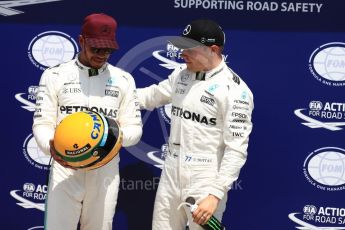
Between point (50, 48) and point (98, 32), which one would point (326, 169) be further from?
point (50, 48)

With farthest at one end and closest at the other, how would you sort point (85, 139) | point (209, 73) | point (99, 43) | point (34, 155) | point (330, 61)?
point (34, 155), point (330, 61), point (209, 73), point (99, 43), point (85, 139)

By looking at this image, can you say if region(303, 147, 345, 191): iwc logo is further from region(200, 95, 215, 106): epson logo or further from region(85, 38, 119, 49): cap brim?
region(85, 38, 119, 49): cap brim

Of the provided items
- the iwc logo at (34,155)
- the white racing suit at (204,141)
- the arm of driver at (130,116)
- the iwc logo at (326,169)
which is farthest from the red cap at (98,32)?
the iwc logo at (326,169)

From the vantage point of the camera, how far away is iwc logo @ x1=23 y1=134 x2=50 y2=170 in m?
3.64

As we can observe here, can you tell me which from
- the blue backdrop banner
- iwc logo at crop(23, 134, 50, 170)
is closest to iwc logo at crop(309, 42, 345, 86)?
the blue backdrop banner

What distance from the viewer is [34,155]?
12.0 feet

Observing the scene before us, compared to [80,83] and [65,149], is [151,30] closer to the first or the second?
[80,83]

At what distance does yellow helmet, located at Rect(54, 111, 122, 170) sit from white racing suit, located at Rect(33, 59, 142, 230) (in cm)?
19

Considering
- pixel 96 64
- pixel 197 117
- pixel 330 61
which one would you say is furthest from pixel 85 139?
pixel 330 61

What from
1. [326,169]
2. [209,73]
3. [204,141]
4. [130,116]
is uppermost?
[209,73]

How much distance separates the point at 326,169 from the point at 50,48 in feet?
6.43

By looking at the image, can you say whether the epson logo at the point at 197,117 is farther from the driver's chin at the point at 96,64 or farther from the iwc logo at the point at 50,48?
the iwc logo at the point at 50,48

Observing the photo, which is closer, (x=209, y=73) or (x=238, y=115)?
(x=238, y=115)

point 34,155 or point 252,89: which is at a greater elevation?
point 252,89
